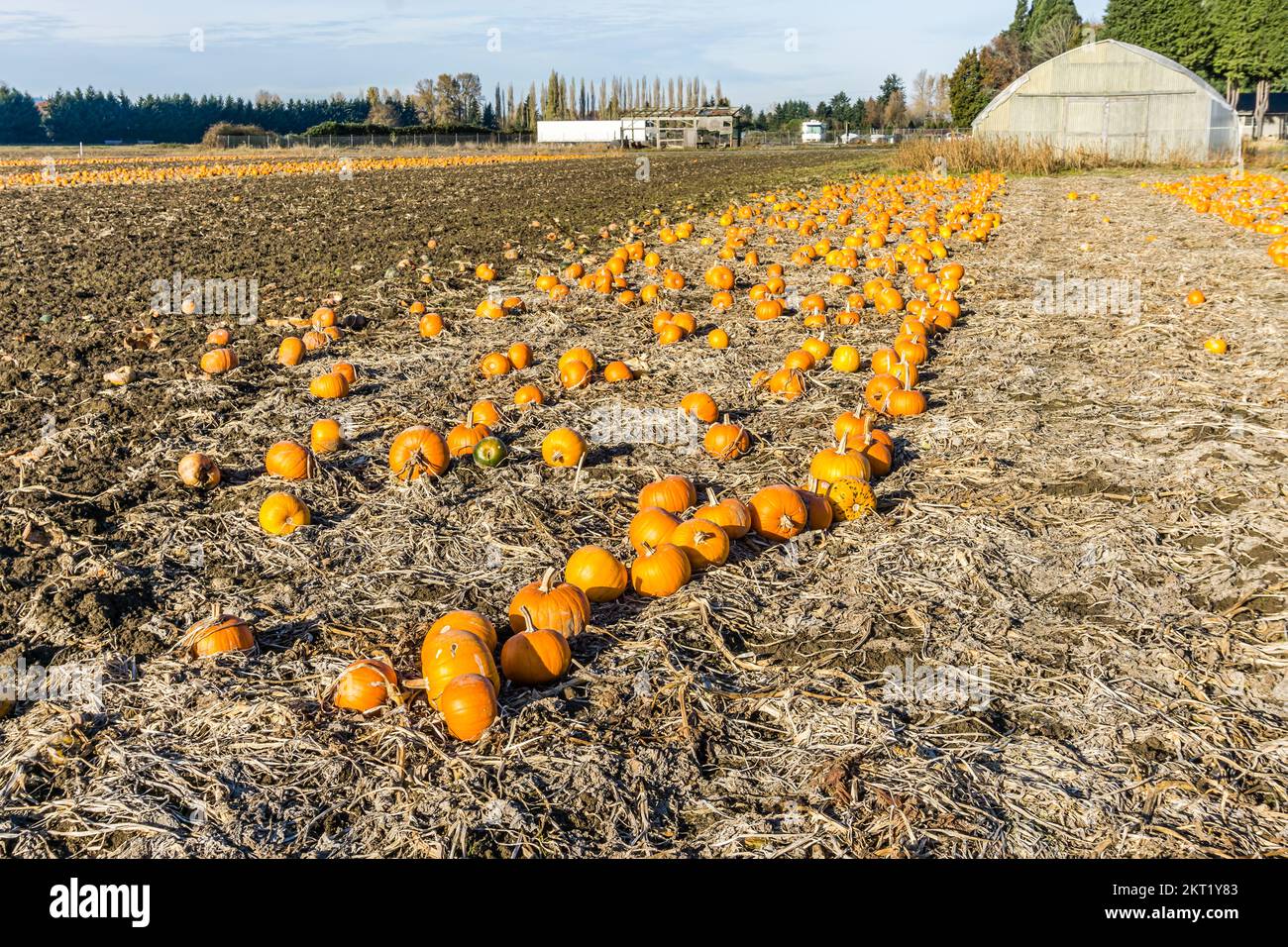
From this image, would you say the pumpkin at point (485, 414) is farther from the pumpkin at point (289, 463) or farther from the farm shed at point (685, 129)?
the farm shed at point (685, 129)

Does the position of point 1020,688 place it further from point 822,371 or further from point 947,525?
point 822,371

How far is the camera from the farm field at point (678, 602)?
2.87 meters

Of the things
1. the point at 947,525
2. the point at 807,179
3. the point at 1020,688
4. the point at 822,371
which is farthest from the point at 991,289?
the point at 807,179

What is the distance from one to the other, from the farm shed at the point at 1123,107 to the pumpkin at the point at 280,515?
106 ft

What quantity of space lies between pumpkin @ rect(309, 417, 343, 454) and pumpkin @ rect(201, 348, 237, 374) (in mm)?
2121

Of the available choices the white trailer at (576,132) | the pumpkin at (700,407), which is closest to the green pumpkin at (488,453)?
the pumpkin at (700,407)

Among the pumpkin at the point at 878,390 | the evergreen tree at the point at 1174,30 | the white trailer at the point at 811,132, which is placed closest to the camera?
the pumpkin at the point at 878,390

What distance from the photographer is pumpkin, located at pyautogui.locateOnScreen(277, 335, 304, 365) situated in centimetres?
798

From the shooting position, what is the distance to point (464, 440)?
5.75 meters

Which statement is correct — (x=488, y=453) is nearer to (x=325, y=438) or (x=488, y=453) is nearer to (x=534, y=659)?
(x=325, y=438)

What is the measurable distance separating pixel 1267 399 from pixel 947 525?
3.28 m

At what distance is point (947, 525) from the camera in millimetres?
4742

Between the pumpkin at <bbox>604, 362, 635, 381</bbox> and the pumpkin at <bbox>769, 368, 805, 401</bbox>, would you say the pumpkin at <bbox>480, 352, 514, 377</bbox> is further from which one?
the pumpkin at <bbox>769, 368, 805, 401</bbox>

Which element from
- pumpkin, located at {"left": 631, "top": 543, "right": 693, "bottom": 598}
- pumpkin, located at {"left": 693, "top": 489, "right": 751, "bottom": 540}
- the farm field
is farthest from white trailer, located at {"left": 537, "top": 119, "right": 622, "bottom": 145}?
pumpkin, located at {"left": 631, "top": 543, "right": 693, "bottom": 598}
